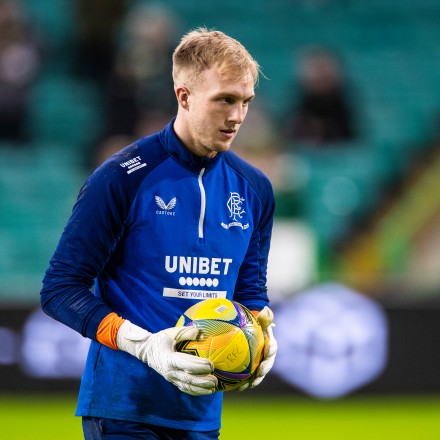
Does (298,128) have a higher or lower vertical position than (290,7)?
lower

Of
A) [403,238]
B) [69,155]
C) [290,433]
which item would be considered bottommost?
[290,433]

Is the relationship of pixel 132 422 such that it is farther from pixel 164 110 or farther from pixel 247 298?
pixel 164 110

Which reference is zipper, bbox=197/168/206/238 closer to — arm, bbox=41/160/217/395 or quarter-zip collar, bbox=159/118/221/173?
quarter-zip collar, bbox=159/118/221/173

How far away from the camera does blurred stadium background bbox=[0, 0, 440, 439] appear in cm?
877

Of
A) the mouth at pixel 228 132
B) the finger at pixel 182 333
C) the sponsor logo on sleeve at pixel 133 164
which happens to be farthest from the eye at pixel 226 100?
the finger at pixel 182 333

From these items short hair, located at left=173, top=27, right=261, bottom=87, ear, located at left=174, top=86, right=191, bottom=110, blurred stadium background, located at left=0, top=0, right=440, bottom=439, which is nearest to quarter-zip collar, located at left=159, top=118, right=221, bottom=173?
ear, located at left=174, top=86, right=191, bottom=110

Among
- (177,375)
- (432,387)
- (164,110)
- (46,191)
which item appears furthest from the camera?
(46,191)

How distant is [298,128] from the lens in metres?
10.9

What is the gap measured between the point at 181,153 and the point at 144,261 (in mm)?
446

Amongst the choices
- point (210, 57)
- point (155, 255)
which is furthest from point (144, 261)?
point (210, 57)

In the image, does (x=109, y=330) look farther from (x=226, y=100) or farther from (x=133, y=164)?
(x=226, y=100)

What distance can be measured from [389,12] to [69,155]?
190 inches

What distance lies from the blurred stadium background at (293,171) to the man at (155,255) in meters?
4.08

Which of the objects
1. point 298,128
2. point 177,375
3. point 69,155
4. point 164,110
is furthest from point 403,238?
point 177,375
